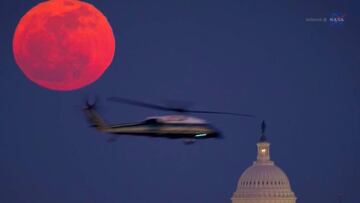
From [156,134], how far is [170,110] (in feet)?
12.7

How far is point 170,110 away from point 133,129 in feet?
16.1

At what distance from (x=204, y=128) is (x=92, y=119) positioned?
10.5 metres

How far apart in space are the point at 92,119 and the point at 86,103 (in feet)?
6.20

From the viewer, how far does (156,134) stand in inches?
6969

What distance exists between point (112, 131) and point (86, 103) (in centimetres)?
494

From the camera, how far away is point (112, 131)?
175m

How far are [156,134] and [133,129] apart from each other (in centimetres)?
219

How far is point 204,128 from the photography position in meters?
178

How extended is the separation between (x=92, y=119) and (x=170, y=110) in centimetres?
795

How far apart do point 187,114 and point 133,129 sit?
Answer: 5.72 m

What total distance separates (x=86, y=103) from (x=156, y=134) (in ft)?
23.8

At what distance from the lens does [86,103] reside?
585 feet

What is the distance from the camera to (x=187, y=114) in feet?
589

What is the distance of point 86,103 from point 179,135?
9.25 metres
